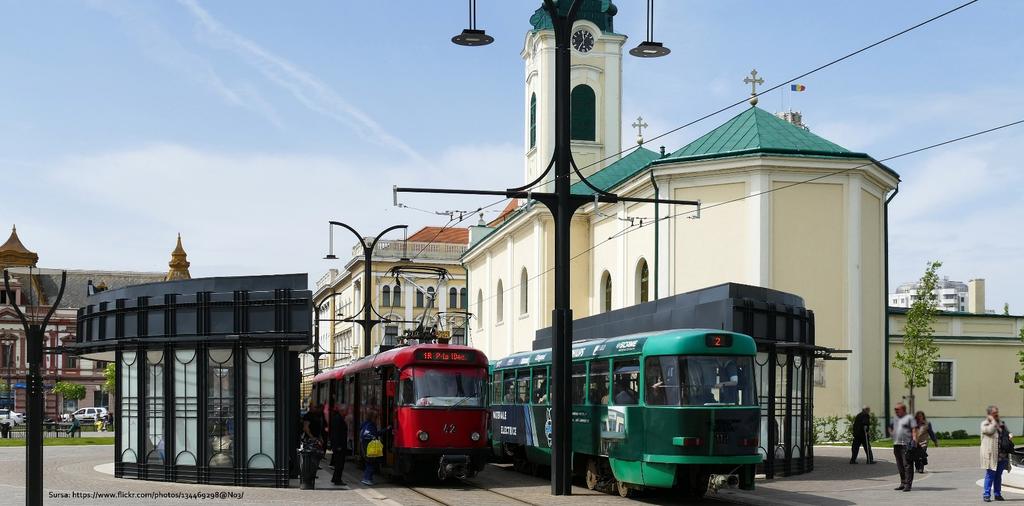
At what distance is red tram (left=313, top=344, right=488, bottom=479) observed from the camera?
2480cm

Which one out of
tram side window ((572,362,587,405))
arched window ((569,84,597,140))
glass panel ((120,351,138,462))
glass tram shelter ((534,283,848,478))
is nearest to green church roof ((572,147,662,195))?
arched window ((569,84,597,140))

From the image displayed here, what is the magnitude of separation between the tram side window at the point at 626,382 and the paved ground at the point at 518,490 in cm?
166

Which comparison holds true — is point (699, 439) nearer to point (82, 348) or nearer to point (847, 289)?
point (82, 348)

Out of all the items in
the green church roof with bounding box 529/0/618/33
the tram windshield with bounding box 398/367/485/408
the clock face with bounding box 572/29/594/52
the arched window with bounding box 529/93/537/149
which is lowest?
the tram windshield with bounding box 398/367/485/408

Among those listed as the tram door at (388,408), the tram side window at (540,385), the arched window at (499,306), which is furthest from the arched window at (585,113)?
the tram door at (388,408)

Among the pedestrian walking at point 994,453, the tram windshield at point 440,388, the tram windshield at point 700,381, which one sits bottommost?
the pedestrian walking at point 994,453

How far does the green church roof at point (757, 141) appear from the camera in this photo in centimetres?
4172

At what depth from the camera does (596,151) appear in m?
59.1

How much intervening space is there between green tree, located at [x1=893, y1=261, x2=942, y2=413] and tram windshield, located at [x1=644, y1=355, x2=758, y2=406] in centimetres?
2414

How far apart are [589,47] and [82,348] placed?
35703 mm

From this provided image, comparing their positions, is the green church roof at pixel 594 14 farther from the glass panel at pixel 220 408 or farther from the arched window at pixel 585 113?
the glass panel at pixel 220 408

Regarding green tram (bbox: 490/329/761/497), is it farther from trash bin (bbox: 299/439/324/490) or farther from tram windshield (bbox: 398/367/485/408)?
trash bin (bbox: 299/439/324/490)

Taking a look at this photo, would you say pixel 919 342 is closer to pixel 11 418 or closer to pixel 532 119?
pixel 532 119

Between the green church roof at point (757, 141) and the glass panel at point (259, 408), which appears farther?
the green church roof at point (757, 141)
